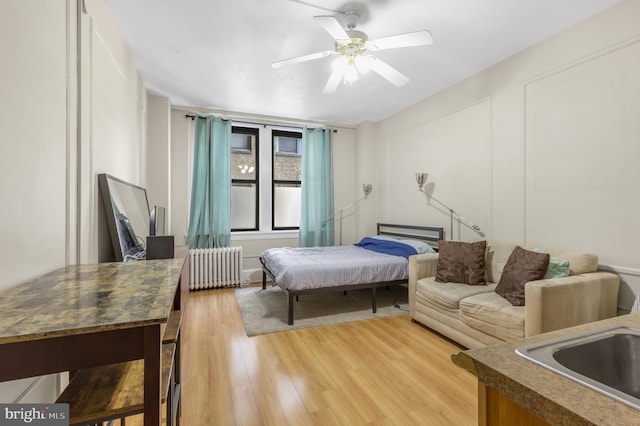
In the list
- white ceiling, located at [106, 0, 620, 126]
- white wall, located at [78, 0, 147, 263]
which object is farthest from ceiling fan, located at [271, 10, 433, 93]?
white wall, located at [78, 0, 147, 263]

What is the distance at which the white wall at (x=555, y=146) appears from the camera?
212 cm

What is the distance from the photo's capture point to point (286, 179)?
5.04 meters

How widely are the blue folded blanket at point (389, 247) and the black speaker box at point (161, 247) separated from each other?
2653 mm

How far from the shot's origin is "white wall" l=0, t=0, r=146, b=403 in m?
1.09

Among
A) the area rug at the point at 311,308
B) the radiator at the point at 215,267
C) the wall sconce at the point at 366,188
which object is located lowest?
the area rug at the point at 311,308

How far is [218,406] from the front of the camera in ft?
5.84

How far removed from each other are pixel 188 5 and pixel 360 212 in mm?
3852

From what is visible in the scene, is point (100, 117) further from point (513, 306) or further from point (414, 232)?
point (414, 232)

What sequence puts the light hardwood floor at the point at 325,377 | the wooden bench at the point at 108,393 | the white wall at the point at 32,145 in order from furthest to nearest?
the light hardwood floor at the point at 325,377 → the white wall at the point at 32,145 → the wooden bench at the point at 108,393

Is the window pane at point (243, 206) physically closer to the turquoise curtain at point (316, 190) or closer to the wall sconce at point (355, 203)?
the turquoise curtain at point (316, 190)

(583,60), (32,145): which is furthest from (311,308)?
(583,60)

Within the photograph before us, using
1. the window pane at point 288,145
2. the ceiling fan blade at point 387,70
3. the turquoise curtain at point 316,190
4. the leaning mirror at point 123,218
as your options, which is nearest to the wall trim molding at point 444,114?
the turquoise curtain at point 316,190

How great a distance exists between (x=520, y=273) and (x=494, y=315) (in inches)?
17.0

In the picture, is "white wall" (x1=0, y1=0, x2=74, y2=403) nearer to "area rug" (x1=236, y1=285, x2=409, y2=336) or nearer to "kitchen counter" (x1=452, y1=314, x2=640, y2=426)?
"kitchen counter" (x1=452, y1=314, x2=640, y2=426)
